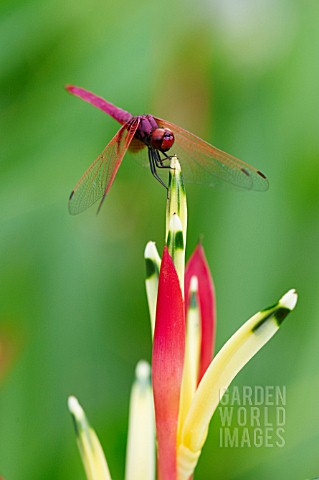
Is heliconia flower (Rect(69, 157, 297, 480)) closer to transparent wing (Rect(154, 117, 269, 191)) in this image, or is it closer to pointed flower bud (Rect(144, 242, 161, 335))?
pointed flower bud (Rect(144, 242, 161, 335))

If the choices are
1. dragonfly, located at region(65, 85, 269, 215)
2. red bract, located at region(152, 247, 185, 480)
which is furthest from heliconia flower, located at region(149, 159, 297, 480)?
dragonfly, located at region(65, 85, 269, 215)

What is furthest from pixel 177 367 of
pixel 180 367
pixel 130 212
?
pixel 130 212

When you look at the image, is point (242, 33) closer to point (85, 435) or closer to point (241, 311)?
point (241, 311)

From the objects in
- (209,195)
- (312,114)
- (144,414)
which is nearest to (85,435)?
(144,414)

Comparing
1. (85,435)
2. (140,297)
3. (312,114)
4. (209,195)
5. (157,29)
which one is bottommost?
(85,435)

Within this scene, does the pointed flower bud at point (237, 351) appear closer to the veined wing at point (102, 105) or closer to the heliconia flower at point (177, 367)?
the heliconia flower at point (177, 367)

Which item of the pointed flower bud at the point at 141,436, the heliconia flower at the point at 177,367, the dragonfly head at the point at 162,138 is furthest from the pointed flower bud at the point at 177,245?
the dragonfly head at the point at 162,138
